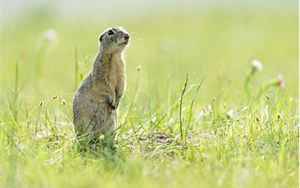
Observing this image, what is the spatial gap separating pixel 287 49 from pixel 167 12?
418 cm

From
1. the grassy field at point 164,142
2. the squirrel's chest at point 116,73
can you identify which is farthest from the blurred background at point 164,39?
the squirrel's chest at point 116,73

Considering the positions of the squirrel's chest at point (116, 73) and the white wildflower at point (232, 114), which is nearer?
the squirrel's chest at point (116, 73)

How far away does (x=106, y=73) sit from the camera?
5.89 meters

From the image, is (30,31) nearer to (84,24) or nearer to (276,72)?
(84,24)

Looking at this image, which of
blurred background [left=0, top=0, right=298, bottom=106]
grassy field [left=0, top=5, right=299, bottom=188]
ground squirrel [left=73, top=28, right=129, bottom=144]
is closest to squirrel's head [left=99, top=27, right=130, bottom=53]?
ground squirrel [left=73, top=28, right=129, bottom=144]

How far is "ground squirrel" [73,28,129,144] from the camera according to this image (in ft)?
18.9

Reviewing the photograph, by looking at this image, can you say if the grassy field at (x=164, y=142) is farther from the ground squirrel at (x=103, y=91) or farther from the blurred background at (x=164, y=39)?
the blurred background at (x=164, y=39)

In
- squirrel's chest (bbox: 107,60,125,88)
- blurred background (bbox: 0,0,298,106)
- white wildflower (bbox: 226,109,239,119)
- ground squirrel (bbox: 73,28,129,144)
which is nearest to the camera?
ground squirrel (bbox: 73,28,129,144)

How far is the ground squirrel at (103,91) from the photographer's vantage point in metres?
5.76

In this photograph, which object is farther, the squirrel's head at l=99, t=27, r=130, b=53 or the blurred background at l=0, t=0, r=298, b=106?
the blurred background at l=0, t=0, r=298, b=106

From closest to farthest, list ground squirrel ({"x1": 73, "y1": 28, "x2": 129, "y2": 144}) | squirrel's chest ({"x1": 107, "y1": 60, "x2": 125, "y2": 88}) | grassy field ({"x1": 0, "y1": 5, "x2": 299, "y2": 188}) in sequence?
grassy field ({"x1": 0, "y1": 5, "x2": 299, "y2": 188}), ground squirrel ({"x1": 73, "y1": 28, "x2": 129, "y2": 144}), squirrel's chest ({"x1": 107, "y1": 60, "x2": 125, "y2": 88})

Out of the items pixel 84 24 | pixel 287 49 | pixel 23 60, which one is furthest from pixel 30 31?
pixel 287 49

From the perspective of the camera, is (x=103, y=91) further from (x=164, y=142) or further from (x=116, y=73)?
(x=164, y=142)

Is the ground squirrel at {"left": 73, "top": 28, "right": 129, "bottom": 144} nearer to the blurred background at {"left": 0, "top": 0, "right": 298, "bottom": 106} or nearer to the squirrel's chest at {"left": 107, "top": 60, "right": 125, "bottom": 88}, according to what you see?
the squirrel's chest at {"left": 107, "top": 60, "right": 125, "bottom": 88}
